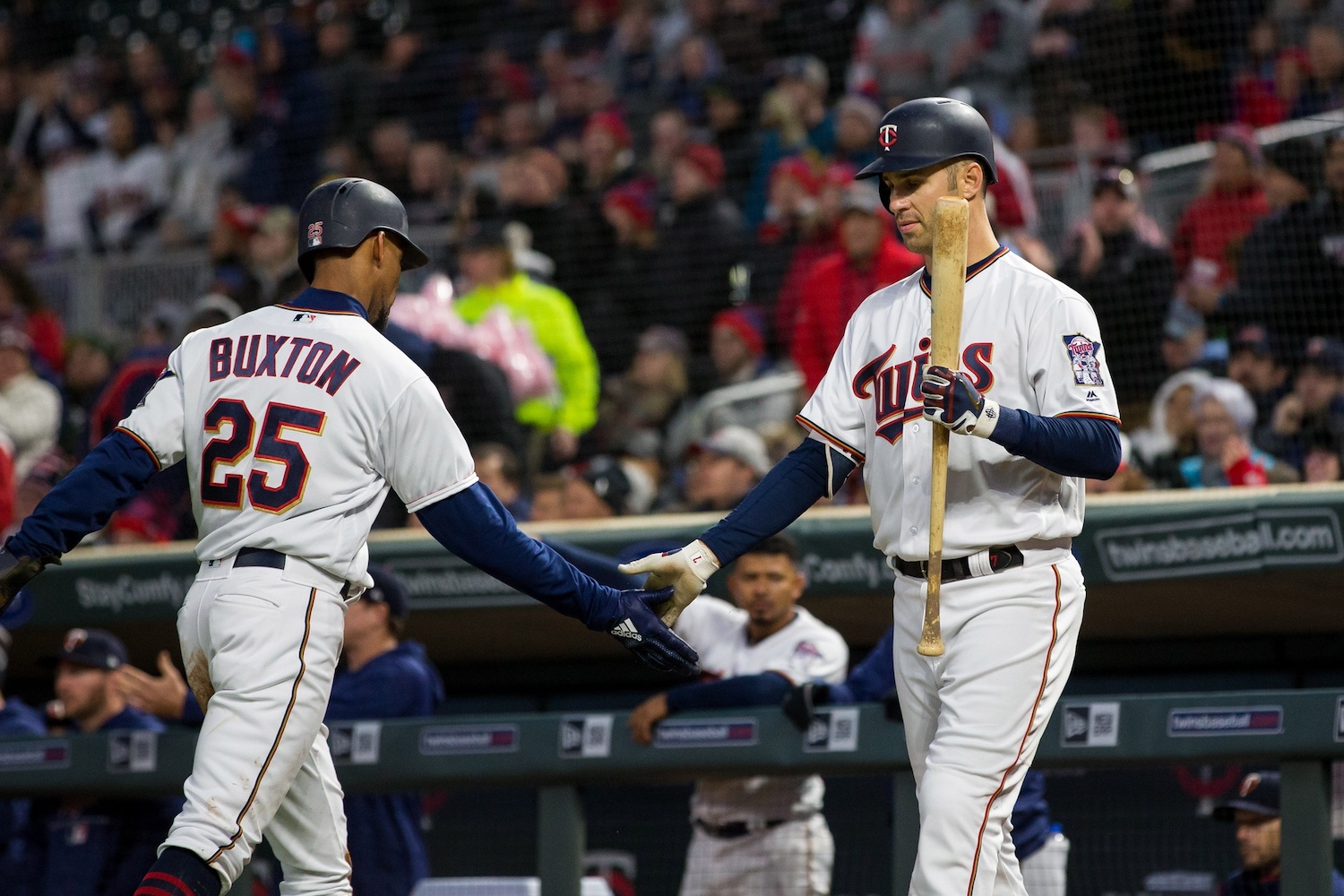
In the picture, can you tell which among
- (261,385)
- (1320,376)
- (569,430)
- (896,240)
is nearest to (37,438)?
(569,430)

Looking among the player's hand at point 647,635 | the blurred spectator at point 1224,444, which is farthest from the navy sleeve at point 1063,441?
the blurred spectator at point 1224,444

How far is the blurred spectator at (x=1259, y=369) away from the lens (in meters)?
6.37

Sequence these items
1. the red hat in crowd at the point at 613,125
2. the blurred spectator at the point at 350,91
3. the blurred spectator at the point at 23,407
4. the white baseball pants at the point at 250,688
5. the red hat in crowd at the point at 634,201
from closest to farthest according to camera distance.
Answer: the white baseball pants at the point at 250,688
the blurred spectator at the point at 23,407
the red hat in crowd at the point at 634,201
the red hat in crowd at the point at 613,125
the blurred spectator at the point at 350,91

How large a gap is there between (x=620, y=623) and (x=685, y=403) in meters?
4.43

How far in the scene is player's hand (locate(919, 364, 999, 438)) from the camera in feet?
9.89

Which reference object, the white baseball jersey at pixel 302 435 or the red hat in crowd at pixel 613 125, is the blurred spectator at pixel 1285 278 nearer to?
the red hat in crowd at pixel 613 125

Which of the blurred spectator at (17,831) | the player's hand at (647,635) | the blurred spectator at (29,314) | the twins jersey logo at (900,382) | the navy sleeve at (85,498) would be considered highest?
the blurred spectator at (29,314)

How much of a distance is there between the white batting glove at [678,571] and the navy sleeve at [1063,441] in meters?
0.75

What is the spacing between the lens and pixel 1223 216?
7.22 m

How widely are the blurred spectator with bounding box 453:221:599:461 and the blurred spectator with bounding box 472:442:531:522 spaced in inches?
47.0

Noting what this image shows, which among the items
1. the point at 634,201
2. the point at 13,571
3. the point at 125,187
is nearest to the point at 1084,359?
the point at 13,571

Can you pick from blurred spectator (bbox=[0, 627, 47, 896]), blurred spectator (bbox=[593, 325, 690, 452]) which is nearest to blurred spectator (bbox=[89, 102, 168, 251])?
blurred spectator (bbox=[593, 325, 690, 452])

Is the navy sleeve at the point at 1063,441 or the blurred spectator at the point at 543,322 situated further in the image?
the blurred spectator at the point at 543,322

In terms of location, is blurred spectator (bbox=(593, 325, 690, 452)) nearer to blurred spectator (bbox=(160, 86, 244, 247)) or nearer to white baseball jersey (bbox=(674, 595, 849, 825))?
white baseball jersey (bbox=(674, 595, 849, 825))
